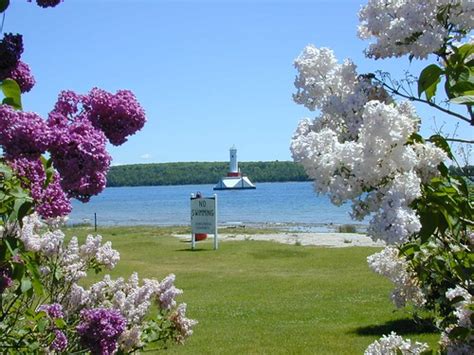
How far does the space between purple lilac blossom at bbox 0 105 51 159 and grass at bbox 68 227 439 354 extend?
23.4 feet

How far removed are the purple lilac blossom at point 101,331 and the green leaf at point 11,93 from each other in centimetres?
113

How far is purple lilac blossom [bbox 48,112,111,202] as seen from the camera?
6.02 feet

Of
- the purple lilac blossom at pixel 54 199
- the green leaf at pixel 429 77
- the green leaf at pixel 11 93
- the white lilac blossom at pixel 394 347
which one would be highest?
the green leaf at pixel 429 77

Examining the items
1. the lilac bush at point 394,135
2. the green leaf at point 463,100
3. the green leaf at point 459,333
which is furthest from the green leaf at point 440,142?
the green leaf at point 459,333

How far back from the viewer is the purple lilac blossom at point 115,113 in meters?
2.14

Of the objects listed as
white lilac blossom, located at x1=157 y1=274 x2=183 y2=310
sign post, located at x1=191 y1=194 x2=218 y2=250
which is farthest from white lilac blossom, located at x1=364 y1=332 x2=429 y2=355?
sign post, located at x1=191 y1=194 x2=218 y2=250

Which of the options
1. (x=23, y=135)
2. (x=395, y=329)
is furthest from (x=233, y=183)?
(x=23, y=135)

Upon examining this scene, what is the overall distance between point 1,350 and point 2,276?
18.6 inches

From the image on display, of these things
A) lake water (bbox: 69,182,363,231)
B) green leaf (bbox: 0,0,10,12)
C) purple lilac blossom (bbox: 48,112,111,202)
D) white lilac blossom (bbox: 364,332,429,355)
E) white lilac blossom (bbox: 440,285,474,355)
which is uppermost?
green leaf (bbox: 0,0,10,12)

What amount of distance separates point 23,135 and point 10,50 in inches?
11.3

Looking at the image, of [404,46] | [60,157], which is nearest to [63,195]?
[60,157]

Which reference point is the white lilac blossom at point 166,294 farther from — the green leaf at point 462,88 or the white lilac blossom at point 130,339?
the green leaf at point 462,88

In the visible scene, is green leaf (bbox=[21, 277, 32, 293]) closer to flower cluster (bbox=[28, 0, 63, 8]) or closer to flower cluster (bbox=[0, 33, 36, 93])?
flower cluster (bbox=[0, 33, 36, 93])

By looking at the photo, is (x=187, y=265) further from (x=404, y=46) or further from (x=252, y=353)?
(x=404, y=46)
